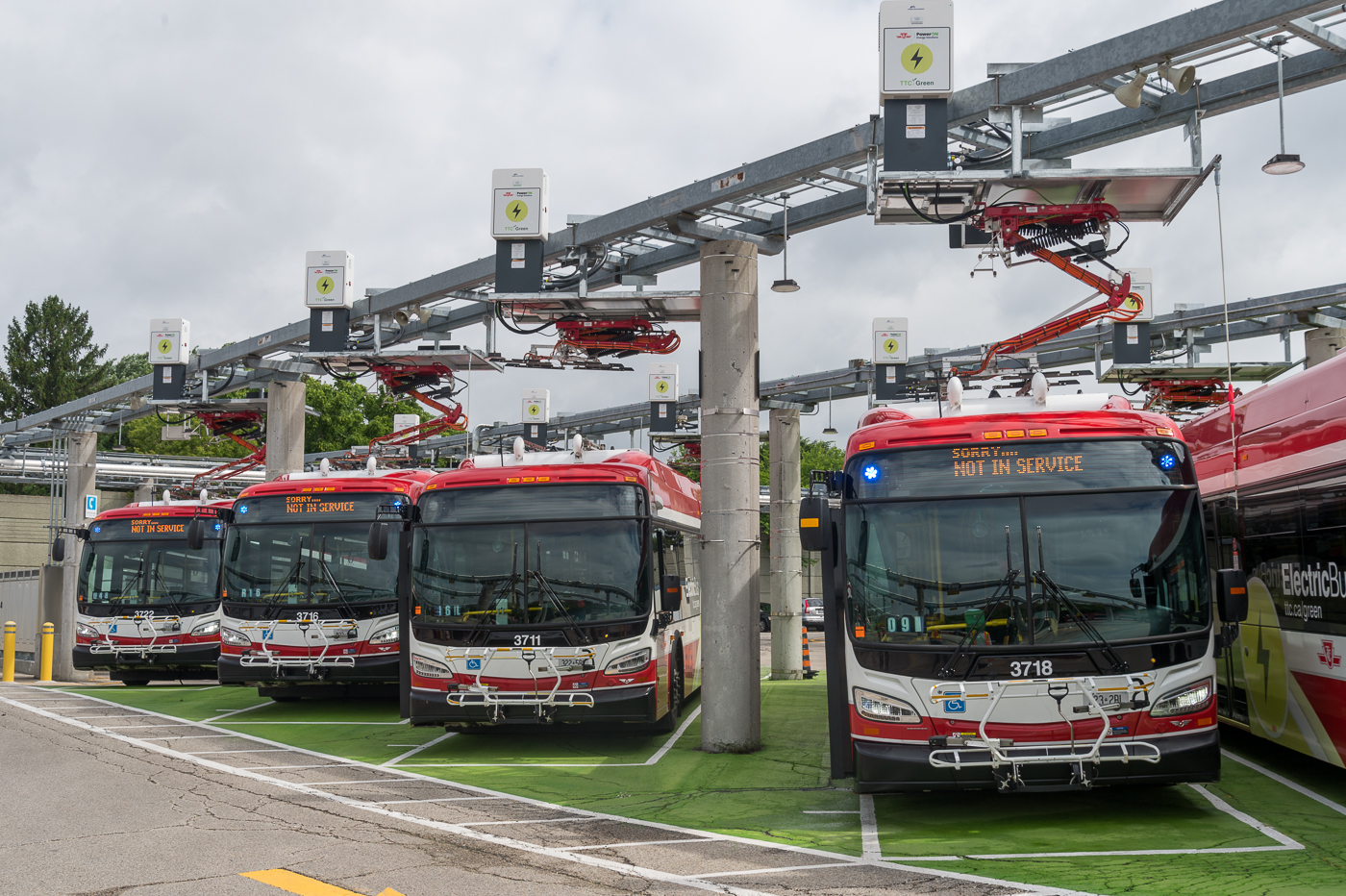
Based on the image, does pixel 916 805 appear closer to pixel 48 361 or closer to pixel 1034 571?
pixel 1034 571

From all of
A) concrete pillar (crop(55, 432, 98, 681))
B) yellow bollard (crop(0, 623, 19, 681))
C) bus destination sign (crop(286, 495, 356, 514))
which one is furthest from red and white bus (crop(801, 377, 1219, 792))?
concrete pillar (crop(55, 432, 98, 681))

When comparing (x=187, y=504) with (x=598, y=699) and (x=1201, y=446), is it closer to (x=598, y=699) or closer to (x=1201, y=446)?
(x=598, y=699)

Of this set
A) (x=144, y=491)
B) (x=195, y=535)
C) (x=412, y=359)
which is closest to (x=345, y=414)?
(x=144, y=491)

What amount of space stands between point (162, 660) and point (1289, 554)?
680 inches

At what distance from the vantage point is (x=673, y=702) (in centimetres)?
1421

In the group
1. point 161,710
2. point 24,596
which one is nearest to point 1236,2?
point 161,710

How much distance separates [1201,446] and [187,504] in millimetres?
16732

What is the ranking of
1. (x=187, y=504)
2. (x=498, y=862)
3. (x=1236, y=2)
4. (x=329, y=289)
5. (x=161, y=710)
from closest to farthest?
(x=498, y=862)
(x=1236, y=2)
(x=161, y=710)
(x=329, y=289)
(x=187, y=504)

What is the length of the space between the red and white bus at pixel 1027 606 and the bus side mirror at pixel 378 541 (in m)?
6.03

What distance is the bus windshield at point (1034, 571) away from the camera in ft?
28.4

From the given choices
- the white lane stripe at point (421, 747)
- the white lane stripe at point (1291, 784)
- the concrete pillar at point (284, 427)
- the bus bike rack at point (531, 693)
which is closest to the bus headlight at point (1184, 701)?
the white lane stripe at point (1291, 784)

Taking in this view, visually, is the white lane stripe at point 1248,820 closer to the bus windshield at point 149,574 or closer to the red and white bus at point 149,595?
the red and white bus at point 149,595

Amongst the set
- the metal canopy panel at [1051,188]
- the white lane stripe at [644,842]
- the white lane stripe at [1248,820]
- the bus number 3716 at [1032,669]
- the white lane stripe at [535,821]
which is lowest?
the white lane stripe at [535,821]

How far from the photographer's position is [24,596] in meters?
29.1
